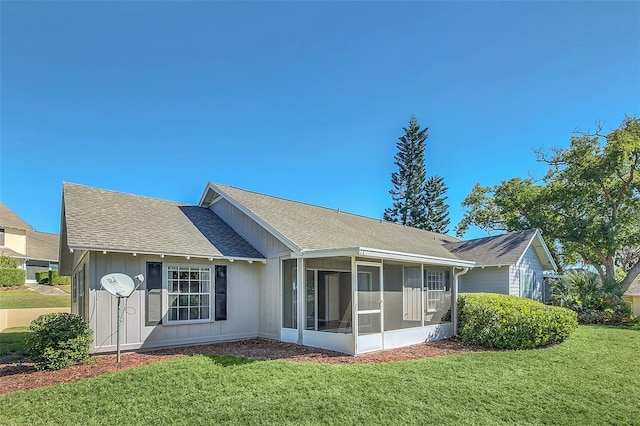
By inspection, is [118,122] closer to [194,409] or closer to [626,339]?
[194,409]

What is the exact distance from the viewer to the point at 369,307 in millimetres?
9922

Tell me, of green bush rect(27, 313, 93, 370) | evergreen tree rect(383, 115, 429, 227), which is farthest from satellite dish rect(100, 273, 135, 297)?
evergreen tree rect(383, 115, 429, 227)

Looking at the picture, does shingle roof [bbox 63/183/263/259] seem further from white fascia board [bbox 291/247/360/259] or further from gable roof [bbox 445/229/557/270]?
gable roof [bbox 445/229/557/270]

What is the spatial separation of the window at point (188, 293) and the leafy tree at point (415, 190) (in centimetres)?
3009

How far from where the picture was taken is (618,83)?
13766mm

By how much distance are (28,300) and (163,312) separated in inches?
766

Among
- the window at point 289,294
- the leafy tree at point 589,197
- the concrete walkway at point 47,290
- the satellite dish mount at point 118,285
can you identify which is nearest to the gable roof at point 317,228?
the window at point 289,294

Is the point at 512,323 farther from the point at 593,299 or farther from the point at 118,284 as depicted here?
the point at 118,284

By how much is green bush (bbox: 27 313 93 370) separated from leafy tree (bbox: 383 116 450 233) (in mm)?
33332

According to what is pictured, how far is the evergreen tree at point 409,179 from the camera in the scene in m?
39.4

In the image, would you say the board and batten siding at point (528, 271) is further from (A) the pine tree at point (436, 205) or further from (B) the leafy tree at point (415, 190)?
(B) the leafy tree at point (415, 190)

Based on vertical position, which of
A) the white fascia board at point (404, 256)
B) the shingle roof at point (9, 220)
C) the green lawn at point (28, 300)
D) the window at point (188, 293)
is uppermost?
the shingle roof at point (9, 220)

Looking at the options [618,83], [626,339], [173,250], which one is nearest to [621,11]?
[618,83]

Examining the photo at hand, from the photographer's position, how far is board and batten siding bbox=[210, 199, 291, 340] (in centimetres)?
1137
